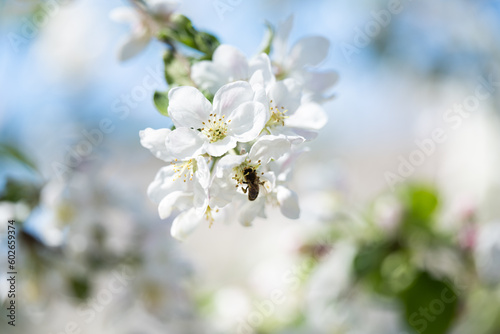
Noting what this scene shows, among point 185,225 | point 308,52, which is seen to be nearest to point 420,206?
point 308,52

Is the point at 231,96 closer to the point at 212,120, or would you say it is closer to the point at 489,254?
the point at 212,120

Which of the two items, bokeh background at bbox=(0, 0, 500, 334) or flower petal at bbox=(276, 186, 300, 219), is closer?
Result: flower petal at bbox=(276, 186, 300, 219)

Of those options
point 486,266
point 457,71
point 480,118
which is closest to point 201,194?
point 486,266

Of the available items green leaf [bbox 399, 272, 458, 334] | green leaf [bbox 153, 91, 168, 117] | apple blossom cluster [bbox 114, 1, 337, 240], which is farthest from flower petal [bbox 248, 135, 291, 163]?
green leaf [bbox 399, 272, 458, 334]

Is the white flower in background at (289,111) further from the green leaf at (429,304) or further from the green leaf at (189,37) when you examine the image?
the green leaf at (429,304)

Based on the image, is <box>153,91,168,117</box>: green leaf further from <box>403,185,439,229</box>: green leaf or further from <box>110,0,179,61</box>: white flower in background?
<box>403,185,439,229</box>: green leaf

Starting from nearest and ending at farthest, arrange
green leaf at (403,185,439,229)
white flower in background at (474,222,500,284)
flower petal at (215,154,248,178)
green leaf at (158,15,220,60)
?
flower petal at (215,154,248,178), green leaf at (158,15,220,60), white flower in background at (474,222,500,284), green leaf at (403,185,439,229)

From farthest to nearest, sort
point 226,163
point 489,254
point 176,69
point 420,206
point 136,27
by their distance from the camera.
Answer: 1. point 420,206
2. point 489,254
3. point 136,27
4. point 176,69
5. point 226,163
